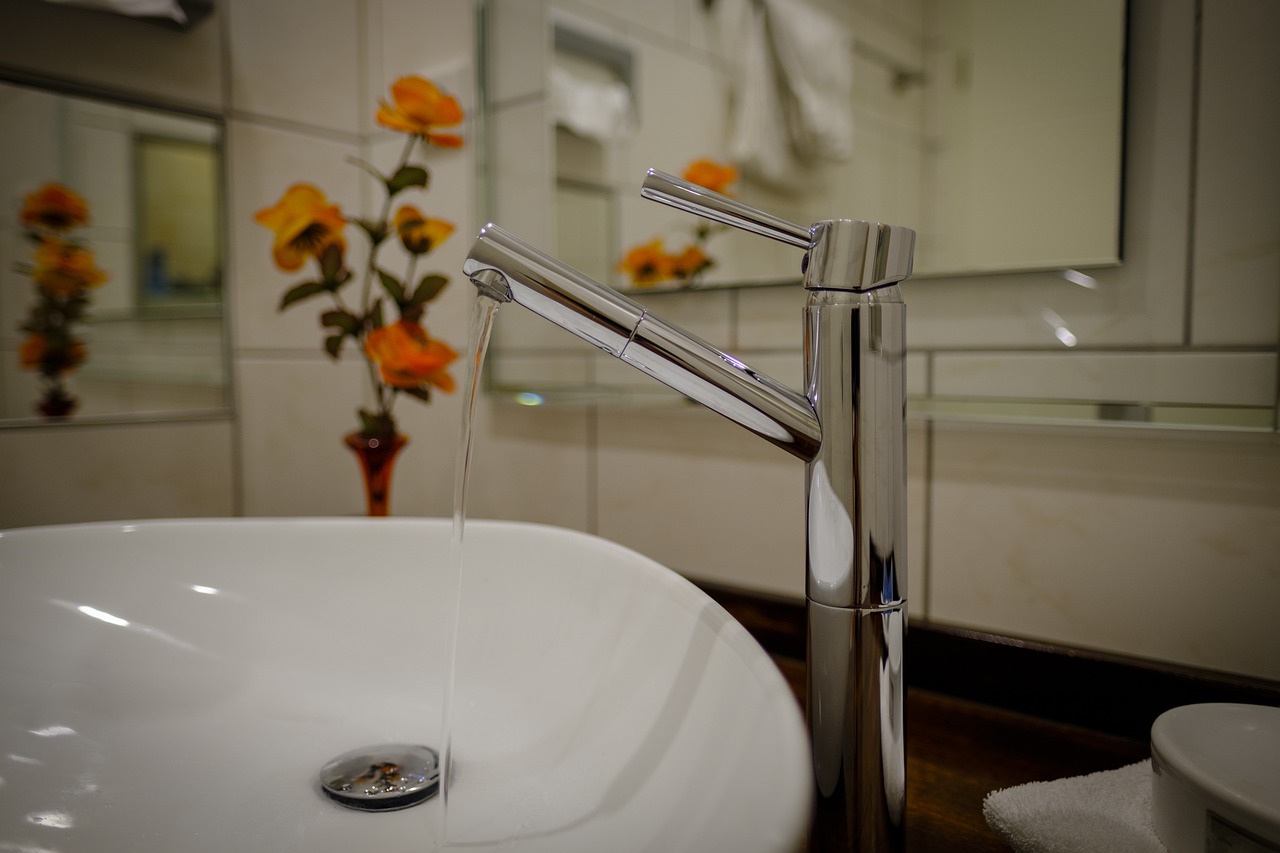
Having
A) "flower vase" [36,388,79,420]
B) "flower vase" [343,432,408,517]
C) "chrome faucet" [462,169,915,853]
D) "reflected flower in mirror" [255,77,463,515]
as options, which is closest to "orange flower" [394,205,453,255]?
"reflected flower in mirror" [255,77,463,515]

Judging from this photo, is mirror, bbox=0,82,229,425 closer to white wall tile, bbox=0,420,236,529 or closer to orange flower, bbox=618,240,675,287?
white wall tile, bbox=0,420,236,529

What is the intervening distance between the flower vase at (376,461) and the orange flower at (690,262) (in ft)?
1.17

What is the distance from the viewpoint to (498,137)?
1.01 meters

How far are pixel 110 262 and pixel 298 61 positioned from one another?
37cm

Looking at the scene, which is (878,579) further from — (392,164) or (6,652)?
(392,164)

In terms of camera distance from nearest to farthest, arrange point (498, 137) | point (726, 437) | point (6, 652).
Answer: point (6, 652) < point (726, 437) < point (498, 137)

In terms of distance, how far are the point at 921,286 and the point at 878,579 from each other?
1.22 feet

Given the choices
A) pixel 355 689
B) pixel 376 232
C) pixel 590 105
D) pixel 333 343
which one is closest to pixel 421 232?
pixel 376 232

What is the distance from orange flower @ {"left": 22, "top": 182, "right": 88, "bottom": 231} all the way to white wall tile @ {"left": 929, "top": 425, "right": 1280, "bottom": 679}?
0.92 metres

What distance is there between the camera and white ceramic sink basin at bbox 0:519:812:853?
44cm

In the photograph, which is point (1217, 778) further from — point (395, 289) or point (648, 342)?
point (395, 289)

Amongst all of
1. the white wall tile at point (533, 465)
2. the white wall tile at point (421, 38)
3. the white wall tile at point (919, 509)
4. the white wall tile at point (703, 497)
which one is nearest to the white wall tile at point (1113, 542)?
the white wall tile at point (919, 509)

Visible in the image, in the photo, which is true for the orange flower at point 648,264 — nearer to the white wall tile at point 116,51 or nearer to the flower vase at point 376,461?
the flower vase at point 376,461

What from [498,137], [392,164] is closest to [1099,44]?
[498,137]
